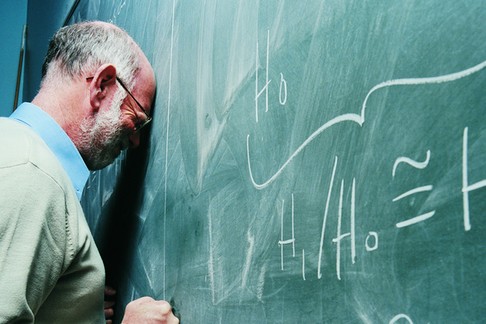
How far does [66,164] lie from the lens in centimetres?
105

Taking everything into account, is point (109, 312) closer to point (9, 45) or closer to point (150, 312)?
point (150, 312)

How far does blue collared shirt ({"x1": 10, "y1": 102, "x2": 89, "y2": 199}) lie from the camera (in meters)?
1.00

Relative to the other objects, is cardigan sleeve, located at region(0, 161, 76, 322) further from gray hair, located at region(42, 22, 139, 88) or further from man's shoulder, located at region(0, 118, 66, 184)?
gray hair, located at region(42, 22, 139, 88)

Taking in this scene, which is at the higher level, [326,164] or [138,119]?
[326,164]

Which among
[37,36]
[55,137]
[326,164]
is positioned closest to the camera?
[326,164]

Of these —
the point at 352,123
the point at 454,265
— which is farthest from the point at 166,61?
the point at 454,265

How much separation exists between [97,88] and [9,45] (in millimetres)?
2386

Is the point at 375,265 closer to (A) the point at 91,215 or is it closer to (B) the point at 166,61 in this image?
(B) the point at 166,61

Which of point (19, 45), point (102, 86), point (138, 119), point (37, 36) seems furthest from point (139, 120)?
point (19, 45)

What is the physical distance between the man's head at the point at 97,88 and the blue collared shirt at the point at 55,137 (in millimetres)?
33

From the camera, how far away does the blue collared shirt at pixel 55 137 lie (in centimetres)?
100

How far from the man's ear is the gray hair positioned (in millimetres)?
18

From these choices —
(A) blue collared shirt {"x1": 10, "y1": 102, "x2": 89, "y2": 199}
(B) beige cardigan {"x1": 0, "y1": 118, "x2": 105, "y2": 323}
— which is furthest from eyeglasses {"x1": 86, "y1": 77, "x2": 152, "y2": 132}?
(B) beige cardigan {"x1": 0, "y1": 118, "x2": 105, "y2": 323}

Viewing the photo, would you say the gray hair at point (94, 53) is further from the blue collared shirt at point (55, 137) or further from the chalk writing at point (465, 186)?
the chalk writing at point (465, 186)
